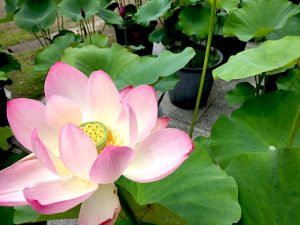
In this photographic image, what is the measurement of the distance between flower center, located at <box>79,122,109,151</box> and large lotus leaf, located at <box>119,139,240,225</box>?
131 mm

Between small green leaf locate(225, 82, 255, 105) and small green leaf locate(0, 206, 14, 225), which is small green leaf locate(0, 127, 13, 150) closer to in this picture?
small green leaf locate(0, 206, 14, 225)

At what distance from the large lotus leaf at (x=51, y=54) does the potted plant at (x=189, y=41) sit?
660 mm

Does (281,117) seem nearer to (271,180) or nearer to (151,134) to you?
(271,180)

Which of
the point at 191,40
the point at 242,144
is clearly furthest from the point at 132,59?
the point at 191,40

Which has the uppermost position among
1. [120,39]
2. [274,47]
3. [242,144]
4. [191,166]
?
[274,47]

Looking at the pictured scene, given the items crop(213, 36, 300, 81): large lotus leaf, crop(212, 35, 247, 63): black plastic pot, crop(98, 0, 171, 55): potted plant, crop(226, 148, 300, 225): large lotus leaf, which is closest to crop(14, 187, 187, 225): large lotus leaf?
crop(226, 148, 300, 225): large lotus leaf

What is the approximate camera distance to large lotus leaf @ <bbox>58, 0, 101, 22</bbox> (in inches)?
60.5

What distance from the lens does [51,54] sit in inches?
53.5

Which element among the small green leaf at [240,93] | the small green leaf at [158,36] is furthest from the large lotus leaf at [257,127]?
the small green leaf at [158,36]

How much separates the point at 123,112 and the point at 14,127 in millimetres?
133

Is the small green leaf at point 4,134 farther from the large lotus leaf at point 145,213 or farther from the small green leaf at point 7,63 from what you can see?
the small green leaf at point 7,63

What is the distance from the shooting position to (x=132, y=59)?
910 mm

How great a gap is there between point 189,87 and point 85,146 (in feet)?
5.13

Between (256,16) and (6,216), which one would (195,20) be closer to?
(256,16)
